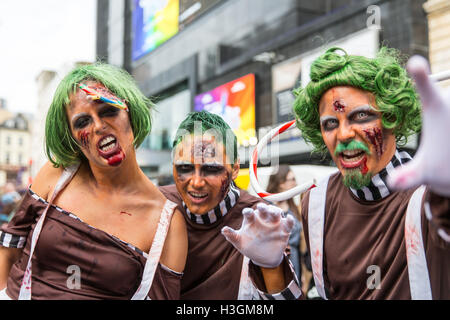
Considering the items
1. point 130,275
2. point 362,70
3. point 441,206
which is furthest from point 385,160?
point 130,275

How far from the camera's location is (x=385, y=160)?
1.77 metres

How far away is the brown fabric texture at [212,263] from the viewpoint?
2.05 metres

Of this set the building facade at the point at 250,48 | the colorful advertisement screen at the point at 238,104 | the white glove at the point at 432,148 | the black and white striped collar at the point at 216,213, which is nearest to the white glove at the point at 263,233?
the black and white striped collar at the point at 216,213

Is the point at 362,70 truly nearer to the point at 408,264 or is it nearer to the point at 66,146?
the point at 408,264

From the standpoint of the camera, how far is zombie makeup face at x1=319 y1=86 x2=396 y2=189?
172 centimetres

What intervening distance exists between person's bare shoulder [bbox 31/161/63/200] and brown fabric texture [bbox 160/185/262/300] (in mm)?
648

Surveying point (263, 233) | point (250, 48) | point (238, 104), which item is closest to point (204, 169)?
point (263, 233)

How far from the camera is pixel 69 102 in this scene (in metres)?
1.99

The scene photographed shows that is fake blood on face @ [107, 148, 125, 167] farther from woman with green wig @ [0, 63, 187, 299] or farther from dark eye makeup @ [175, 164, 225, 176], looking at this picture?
dark eye makeup @ [175, 164, 225, 176]

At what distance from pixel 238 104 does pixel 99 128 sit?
9.11 metres

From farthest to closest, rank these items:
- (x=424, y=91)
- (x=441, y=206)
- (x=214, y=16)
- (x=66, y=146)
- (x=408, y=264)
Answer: (x=214, y=16), (x=66, y=146), (x=408, y=264), (x=441, y=206), (x=424, y=91)

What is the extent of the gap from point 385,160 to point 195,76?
39.3 feet

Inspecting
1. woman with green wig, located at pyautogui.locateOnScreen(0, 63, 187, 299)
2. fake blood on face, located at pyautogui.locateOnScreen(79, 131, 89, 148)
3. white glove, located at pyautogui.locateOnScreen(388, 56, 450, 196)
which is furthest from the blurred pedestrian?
white glove, located at pyautogui.locateOnScreen(388, 56, 450, 196)

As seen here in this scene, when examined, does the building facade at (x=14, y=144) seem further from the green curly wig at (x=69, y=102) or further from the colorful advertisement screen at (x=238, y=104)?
the green curly wig at (x=69, y=102)
